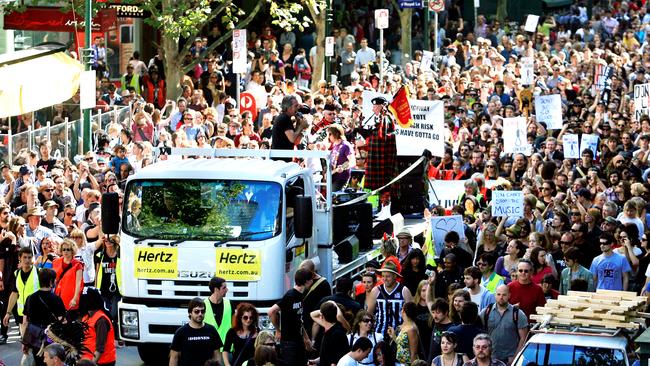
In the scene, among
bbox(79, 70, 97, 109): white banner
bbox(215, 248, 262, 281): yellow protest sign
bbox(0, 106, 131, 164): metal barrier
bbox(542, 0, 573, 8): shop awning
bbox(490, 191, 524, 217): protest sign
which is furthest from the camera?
bbox(542, 0, 573, 8): shop awning

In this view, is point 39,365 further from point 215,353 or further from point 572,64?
point 572,64

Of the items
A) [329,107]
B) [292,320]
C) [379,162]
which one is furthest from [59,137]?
[292,320]

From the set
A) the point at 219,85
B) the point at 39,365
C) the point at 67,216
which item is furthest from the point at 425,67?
the point at 39,365

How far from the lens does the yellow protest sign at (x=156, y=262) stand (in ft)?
59.8

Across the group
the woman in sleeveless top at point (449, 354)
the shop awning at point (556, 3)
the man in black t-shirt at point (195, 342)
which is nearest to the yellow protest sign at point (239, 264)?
the man in black t-shirt at point (195, 342)

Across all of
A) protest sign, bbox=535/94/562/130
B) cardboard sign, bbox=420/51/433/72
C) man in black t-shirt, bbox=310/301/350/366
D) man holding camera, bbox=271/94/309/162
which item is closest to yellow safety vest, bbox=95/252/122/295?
man holding camera, bbox=271/94/309/162

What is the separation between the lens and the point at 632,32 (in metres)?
48.6

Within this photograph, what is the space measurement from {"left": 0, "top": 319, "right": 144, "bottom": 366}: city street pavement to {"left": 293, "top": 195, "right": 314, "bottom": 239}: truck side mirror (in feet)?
9.00

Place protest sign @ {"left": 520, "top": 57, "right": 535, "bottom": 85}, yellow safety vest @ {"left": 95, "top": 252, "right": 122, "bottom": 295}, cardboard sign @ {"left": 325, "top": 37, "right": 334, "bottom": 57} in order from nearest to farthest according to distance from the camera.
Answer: yellow safety vest @ {"left": 95, "top": 252, "right": 122, "bottom": 295}
protest sign @ {"left": 520, "top": 57, "right": 535, "bottom": 85}
cardboard sign @ {"left": 325, "top": 37, "right": 334, "bottom": 57}

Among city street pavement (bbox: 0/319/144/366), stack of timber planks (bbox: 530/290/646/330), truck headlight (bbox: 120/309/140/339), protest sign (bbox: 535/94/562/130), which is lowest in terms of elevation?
city street pavement (bbox: 0/319/144/366)

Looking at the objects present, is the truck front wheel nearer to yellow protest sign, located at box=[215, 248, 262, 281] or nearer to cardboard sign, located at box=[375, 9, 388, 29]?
yellow protest sign, located at box=[215, 248, 262, 281]

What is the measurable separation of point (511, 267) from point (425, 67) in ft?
69.9

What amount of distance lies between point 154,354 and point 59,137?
33.7 ft

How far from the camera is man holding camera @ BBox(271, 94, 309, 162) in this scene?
70.5 ft
